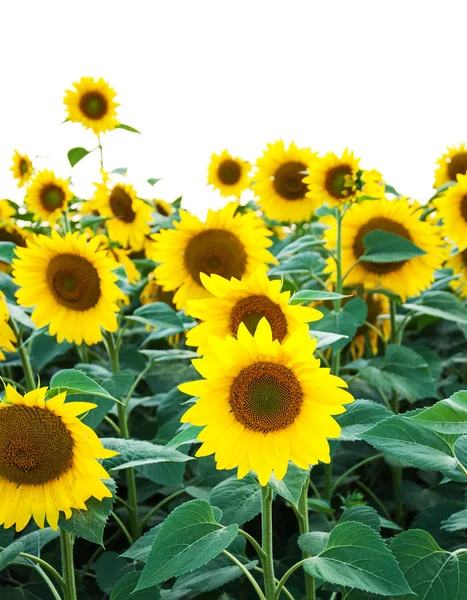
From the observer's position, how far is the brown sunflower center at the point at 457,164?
2.86m

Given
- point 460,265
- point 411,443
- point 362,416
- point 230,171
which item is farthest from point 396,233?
point 230,171

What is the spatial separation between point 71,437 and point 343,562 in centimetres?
47

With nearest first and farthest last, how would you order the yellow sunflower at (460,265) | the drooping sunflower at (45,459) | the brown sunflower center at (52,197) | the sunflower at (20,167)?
the drooping sunflower at (45,459) < the yellow sunflower at (460,265) < the brown sunflower center at (52,197) < the sunflower at (20,167)

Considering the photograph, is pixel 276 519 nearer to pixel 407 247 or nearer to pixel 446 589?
pixel 407 247

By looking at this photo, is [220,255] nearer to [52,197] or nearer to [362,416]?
[362,416]

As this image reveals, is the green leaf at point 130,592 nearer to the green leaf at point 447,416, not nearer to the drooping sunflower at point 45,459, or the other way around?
the drooping sunflower at point 45,459

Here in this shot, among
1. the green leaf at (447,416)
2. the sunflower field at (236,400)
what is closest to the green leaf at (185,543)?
the sunflower field at (236,400)

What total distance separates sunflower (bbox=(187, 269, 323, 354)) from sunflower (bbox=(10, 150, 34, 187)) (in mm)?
2487

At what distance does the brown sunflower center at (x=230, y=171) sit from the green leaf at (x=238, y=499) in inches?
99.5

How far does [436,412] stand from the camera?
1084 mm

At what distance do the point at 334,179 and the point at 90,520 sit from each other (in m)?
1.32

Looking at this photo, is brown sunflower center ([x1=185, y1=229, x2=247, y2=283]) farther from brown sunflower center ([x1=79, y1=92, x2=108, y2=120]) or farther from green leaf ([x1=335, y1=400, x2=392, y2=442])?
brown sunflower center ([x1=79, y1=92, x2=108, y2=120])

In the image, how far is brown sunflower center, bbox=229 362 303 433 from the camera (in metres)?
1.09

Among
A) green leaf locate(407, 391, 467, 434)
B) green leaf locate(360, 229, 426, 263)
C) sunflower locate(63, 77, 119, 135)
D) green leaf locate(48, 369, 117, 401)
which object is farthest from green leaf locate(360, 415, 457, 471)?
sunflower locate(63, 77, 119, 135)
